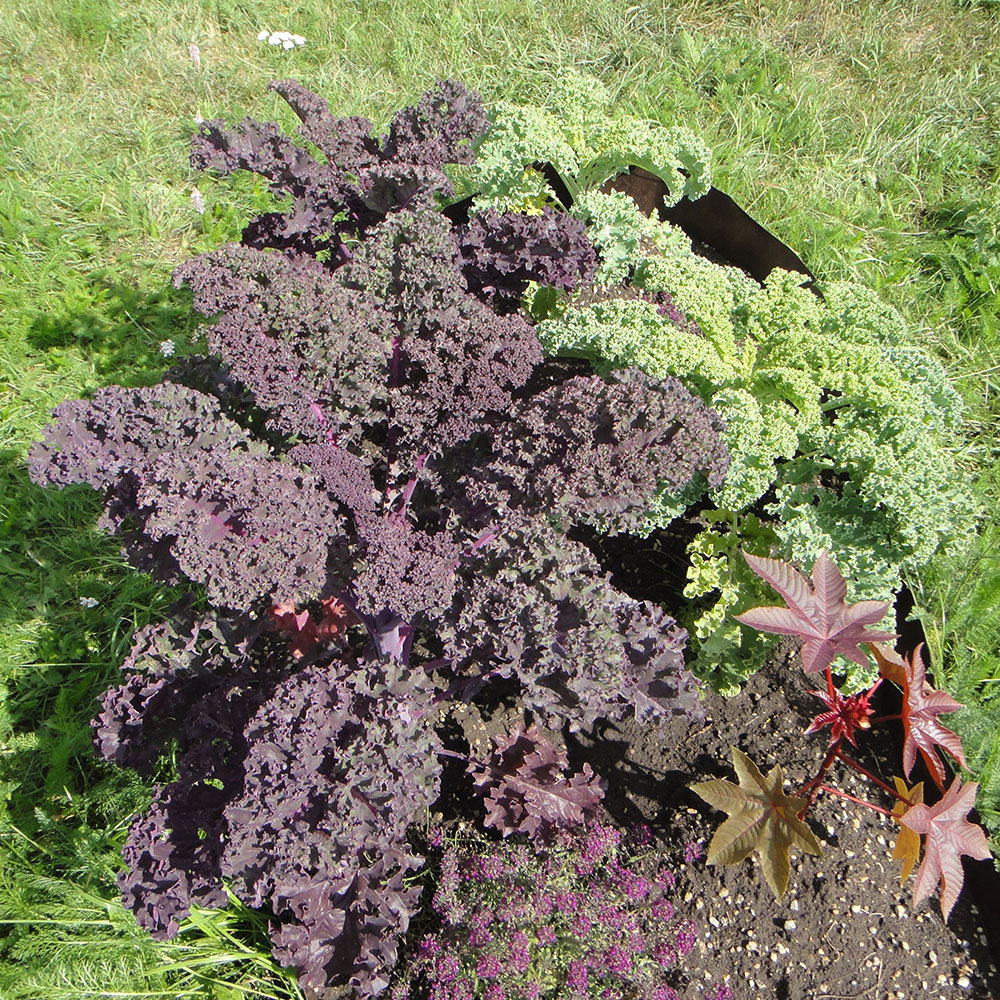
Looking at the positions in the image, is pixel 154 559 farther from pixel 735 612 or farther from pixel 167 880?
pixel 735 612

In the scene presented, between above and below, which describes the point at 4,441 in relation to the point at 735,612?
below

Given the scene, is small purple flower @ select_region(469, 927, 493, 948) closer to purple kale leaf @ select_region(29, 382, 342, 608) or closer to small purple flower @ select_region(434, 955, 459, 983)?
small purple flower @ select_region(434, 955, 459, 983)

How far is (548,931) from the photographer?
212 centimetres

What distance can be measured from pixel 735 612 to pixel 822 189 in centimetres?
279

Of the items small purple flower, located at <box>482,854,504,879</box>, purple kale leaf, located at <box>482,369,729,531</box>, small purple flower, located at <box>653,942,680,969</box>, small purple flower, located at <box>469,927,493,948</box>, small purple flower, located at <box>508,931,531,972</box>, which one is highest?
purple kale leaf, located at <box>482,369,729,531</box>

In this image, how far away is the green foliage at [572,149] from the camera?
9.96ft

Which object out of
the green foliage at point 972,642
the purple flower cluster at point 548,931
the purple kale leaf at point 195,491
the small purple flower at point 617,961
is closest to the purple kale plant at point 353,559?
the purple kale leaf at point 195,491

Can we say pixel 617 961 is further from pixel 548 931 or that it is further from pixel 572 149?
pixel 572 149

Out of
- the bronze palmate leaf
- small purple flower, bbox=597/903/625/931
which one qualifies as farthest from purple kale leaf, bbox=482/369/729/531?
small purple flower, bbox=597/903/625/931

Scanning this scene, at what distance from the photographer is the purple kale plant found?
6.51 feet

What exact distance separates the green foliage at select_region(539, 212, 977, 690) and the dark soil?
0.85ft

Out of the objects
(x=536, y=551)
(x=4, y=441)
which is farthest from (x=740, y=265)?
(x=4, y=441)

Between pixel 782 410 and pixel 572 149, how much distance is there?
1.51 meters

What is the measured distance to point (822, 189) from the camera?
4.25m
